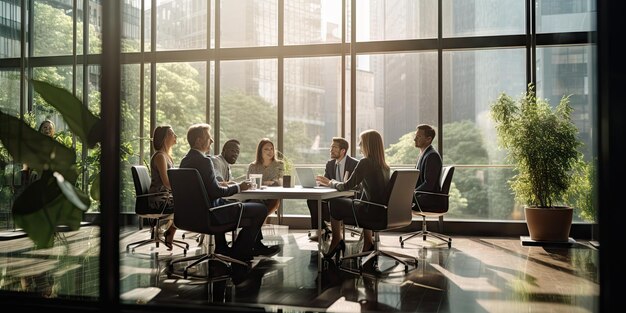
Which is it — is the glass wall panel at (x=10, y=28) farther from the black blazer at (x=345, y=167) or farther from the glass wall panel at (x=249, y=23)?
the glass wall panel at (x=249, y=23)

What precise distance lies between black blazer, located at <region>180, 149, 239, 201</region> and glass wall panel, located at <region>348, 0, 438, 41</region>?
4655 millimetres

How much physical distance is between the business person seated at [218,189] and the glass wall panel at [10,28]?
1.58 meters

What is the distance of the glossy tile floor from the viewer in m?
3.85

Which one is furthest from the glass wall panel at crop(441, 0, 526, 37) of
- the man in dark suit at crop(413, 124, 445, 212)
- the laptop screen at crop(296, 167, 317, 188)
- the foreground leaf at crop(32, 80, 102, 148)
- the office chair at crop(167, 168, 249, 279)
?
the foreground leaf at crop(32, 80, 102, 148)

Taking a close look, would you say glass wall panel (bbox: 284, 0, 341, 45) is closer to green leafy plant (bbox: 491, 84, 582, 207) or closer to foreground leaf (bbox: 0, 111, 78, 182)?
green leafy plant (bbox: 491, 84, 582, 207)

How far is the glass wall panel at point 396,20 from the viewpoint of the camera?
28.6 ft

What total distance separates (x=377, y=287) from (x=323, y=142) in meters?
4.78

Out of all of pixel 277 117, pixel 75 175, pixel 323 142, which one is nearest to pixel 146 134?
pixel 277 117

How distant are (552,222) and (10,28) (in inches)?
244

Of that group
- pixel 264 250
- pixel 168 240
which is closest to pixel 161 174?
pixel 168 240

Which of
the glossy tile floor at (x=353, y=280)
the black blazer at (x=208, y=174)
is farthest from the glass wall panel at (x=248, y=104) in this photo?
the black blazer at (x=208, y=174)

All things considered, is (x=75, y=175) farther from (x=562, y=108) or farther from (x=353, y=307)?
(x=562, y=108)

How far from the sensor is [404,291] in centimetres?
439

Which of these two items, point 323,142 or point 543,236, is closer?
point 543,236
